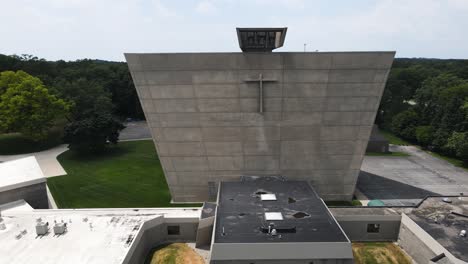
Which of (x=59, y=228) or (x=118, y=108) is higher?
(x=118, y=108)

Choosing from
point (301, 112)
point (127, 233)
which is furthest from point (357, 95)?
point (127, 233)

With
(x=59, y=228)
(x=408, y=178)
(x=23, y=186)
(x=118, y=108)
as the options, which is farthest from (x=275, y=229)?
(x=118, y=108)

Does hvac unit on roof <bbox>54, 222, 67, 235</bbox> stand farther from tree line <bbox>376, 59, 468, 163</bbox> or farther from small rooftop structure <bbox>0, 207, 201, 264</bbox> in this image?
tree line <bbox>376, 59, 468, 163</bbox>

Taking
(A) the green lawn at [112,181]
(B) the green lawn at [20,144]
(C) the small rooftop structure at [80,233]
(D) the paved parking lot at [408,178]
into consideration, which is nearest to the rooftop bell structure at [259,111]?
(A) the green lawn at [112,181]

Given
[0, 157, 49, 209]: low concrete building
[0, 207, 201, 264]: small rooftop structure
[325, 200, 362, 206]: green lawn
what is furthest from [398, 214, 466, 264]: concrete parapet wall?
[0, 157, 49, 209]: low concrete building

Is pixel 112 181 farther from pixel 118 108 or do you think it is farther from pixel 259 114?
pixel 118 108

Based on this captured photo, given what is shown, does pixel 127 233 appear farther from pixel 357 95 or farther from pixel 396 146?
pixel 396 146
